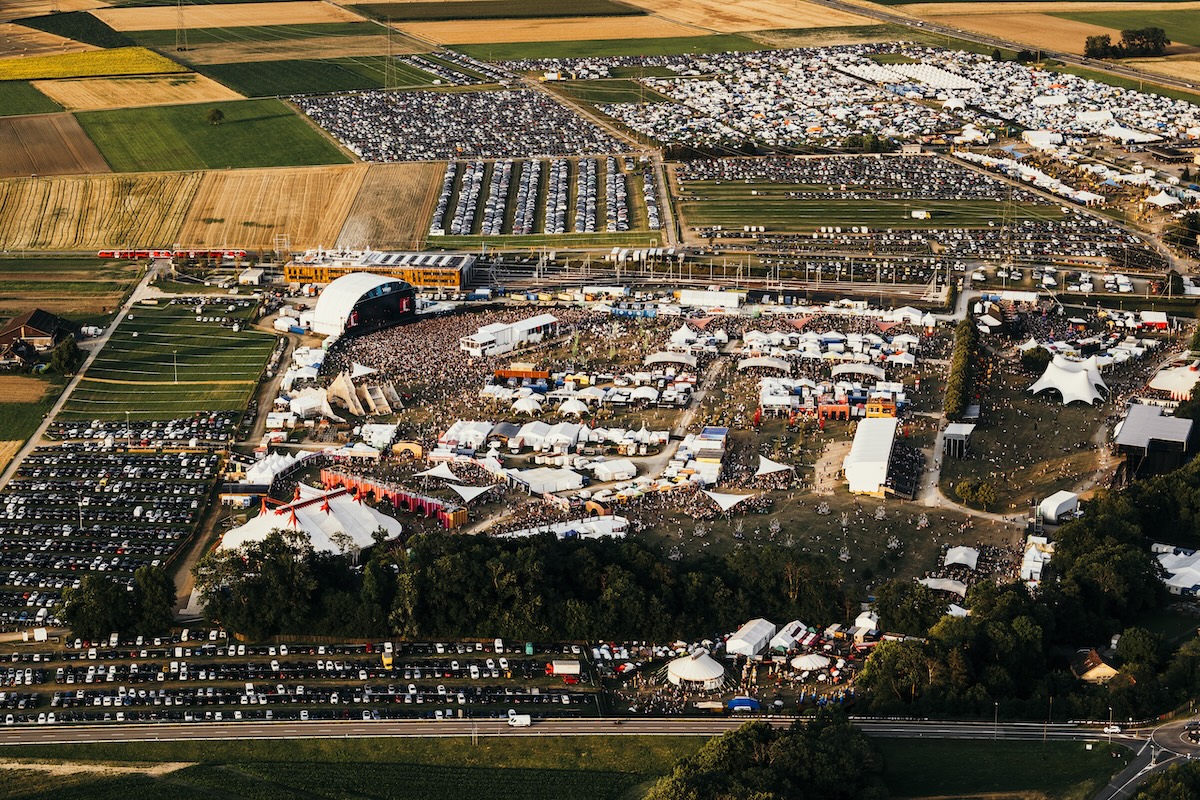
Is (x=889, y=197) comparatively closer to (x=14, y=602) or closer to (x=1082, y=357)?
(x=1082, y=357)

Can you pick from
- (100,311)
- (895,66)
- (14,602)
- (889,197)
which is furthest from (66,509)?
(895,66)

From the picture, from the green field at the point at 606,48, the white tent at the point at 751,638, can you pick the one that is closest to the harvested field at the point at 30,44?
the green field at the point at 606,48

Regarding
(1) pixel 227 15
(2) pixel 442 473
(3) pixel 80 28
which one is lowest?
(2) pixel 442 473

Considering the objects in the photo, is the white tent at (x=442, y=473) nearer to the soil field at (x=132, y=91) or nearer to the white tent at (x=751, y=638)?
the white tent at (x=751, y=638)

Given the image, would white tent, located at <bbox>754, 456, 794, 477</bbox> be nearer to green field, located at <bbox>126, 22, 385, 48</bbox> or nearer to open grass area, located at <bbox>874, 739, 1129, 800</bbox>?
open grass area, located at <bbox>874, 739, 1129, 800</bbox>

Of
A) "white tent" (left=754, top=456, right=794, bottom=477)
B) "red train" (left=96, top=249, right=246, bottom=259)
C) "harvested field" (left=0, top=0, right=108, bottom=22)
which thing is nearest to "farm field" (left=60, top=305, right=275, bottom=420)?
"red train" (left=96, top=249, right=246, bottom=259)

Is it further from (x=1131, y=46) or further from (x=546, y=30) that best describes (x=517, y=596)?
(x=1131, y=46)

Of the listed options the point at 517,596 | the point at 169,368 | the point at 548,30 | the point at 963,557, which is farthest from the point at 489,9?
the point at 517,596
